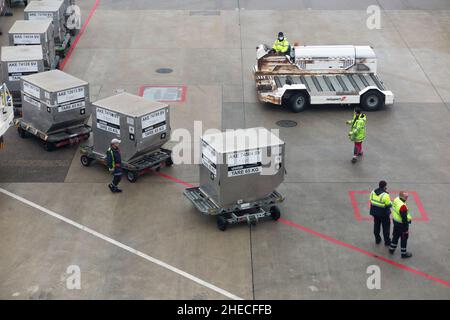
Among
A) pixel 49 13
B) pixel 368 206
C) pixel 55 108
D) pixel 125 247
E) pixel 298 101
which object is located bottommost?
pixel 125 247

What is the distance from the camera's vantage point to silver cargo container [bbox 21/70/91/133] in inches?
812

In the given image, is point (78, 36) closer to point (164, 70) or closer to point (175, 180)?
point (164, 70)

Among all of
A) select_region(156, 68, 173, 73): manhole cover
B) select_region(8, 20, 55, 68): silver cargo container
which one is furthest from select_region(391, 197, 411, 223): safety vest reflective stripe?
select_region(8, 20, 55, 68): silver cargo container

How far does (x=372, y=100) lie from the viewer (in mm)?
24156

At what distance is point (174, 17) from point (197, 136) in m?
13.1

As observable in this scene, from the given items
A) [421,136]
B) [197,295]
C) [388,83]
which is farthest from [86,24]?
[197,295]

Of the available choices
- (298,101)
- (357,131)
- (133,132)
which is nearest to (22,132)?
(133,132)

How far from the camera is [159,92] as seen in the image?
1013 inches

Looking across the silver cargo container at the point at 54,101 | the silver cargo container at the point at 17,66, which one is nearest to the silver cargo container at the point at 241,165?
the silver cargo container at the point at 54,101

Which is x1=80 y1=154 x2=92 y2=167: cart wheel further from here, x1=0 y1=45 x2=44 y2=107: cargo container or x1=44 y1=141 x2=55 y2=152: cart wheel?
x1=0 y1=45 x2=44 y2=107: cargo container

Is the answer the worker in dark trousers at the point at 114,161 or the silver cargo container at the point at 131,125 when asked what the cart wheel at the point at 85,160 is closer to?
the silver cargo container at the point at 131,125

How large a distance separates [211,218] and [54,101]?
235 inches

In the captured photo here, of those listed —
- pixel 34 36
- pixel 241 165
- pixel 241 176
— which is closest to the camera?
pixel 241 165
